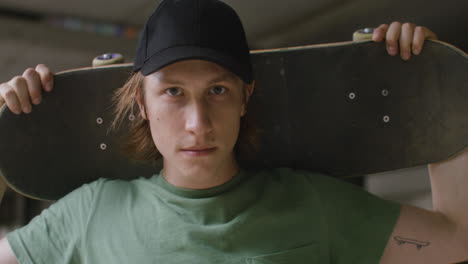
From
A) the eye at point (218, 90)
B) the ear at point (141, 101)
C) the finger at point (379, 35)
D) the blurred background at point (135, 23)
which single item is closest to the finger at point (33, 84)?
the ear at point (141, 101)

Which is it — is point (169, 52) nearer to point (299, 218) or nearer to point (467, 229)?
point (299, 218)

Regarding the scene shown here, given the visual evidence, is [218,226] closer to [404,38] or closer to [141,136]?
[141,136]

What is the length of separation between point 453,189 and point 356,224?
0.26 metres

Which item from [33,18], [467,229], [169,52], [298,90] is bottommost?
[467,229]

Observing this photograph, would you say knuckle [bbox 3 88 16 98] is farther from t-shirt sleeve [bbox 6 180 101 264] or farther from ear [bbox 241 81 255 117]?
ear [bbox 241 81 255 117]

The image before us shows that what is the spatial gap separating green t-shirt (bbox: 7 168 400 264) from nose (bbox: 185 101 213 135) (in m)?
0.20

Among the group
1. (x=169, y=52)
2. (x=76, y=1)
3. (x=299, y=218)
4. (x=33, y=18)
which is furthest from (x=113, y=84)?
(x=33, y=18)

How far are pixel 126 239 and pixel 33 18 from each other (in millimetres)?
2597

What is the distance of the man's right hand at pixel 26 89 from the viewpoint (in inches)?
51.3

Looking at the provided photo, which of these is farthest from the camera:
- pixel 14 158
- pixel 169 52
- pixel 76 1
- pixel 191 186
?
pixel 76 1

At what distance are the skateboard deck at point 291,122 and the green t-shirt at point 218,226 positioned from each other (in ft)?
0.44

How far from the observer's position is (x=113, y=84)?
4.67 feet

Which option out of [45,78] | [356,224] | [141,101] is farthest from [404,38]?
[45,78]

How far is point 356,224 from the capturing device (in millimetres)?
1263
